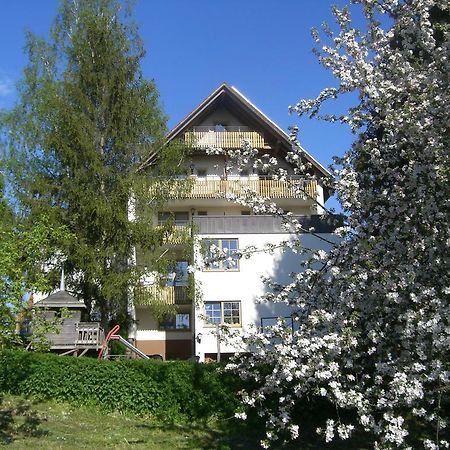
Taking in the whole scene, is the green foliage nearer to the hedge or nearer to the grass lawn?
the grass lawn

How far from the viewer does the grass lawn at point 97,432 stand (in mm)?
13031

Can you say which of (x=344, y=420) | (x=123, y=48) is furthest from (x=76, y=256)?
(x=344, y=420)

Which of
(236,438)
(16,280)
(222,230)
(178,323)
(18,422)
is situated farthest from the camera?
(178,323)

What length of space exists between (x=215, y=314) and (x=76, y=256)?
7282 mm

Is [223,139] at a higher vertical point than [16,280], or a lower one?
higher

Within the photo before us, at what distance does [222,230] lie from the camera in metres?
28.7

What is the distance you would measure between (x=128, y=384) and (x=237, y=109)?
21304 mm

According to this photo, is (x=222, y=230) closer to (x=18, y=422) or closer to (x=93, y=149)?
(x=93, y=149)

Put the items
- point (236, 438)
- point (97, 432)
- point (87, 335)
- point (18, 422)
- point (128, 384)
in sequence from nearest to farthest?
point (236, 438) < point (97, 432) < point (18, 422) < point (128, 384) < point (87, 335)

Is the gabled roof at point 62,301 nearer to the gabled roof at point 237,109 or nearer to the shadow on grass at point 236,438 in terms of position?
the shadow on grass at point 236,438

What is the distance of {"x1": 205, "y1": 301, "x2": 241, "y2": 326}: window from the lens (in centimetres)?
2758

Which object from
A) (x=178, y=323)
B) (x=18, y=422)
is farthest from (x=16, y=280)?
(x=178, y=323)

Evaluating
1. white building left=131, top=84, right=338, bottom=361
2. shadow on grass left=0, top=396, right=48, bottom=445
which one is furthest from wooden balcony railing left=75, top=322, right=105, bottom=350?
shadow on grass left=0, top=396, right=48, bottom=445

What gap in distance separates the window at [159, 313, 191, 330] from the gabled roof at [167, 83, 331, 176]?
9.70 m
